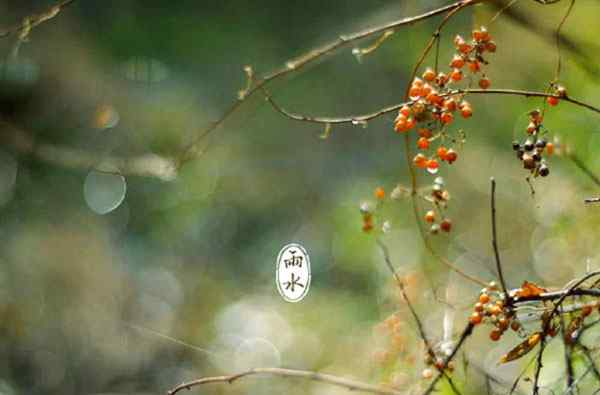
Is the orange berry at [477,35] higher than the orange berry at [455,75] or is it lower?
higher

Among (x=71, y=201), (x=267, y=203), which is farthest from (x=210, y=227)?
(x=71, y=201)

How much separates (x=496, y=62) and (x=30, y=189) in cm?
137

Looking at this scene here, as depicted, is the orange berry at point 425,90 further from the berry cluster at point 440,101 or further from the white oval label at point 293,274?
the white oval label at point 293,274

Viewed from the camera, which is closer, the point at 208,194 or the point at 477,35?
the point at 477,35

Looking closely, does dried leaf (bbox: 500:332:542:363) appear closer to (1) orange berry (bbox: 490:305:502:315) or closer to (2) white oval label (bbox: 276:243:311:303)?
(1) orange berry (bbox: 490:305:502:315)

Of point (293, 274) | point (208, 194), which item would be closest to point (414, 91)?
point (293, 274)

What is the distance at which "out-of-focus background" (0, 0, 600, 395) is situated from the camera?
2299mm

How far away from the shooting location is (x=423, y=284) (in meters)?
1.89

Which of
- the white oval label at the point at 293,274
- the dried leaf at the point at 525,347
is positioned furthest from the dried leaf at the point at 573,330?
the white oval label at the point at 293,274

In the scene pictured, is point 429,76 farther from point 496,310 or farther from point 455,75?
point 496,310

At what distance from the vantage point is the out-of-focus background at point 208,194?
2299 mm

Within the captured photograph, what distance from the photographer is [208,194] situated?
2.90 m

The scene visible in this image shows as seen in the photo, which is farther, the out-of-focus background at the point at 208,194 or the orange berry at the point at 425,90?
the out-of-focus background at the point at 208,194

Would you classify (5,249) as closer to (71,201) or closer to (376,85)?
(71,201)
